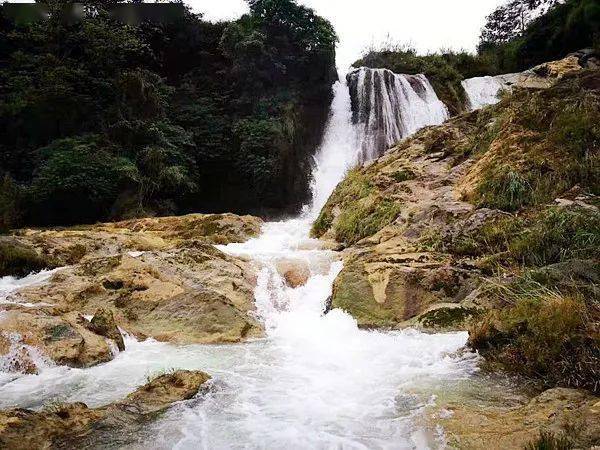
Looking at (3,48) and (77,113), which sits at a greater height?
(3,48)

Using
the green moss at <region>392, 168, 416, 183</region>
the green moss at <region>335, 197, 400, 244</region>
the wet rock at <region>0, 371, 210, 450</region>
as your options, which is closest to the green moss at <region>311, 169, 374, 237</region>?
the green moss at <region>335, 197, 400, 244</region>

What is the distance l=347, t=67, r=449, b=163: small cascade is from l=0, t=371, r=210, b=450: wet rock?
1483cm

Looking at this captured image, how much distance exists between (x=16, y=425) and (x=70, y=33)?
1750 centimetres

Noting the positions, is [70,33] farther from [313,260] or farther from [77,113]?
[313,260]

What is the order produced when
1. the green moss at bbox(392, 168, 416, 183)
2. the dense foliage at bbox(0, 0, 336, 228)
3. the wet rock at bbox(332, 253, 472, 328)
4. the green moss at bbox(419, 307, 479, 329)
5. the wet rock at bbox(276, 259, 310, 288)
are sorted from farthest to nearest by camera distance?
1. the dense foliage at bbox(0, 0, 336, 228)
2. the green moss at bbox(392, 168, 416, 183)
3. the wet rock at bbox(276, 259, 310, 288)
4. the wet rock at bbox(332, 253, 472, 328)
5. the green moss at bbox(419, 307, 479, 329)

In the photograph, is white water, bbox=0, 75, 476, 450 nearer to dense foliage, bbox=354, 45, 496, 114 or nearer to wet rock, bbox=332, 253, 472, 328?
wet rock, bbox=332, 253, 472, 328

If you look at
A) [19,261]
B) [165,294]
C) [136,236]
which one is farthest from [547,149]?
[19,261]

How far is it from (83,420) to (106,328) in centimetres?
259

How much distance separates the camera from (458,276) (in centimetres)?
634

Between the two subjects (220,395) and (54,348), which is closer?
(220,395)

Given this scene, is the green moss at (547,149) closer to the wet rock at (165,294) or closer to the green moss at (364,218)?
the green moss at (364,218)

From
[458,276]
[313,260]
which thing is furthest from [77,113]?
[458,276]

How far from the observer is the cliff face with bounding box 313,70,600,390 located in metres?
4.33

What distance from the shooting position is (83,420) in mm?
3346
